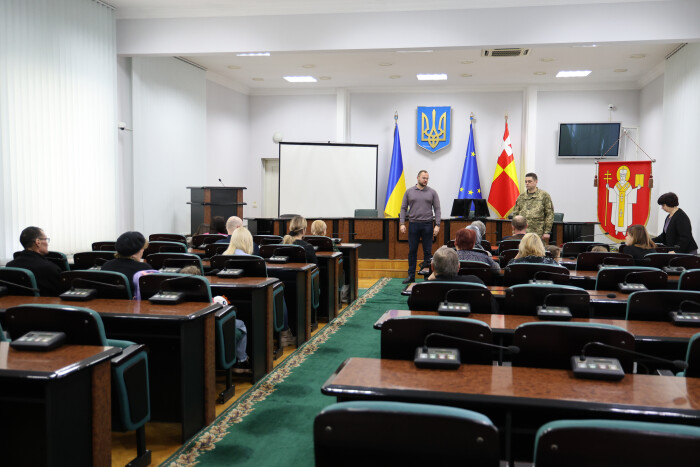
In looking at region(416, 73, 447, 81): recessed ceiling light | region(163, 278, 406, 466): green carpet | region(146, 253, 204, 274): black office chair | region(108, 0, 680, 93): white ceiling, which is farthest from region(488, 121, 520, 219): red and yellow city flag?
region(146, 253, 204, 274): black office chair

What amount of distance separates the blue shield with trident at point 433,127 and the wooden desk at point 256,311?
29.0ft

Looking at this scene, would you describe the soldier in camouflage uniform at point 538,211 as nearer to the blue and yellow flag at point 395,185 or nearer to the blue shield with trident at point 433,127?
the blue and yellow flag at point 395,185

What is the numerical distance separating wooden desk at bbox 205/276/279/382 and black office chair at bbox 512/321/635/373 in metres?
2.11

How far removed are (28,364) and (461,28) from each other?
6699 mm

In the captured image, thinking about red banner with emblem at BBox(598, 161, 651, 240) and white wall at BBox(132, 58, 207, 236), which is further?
red banner with emblem at BBox(598, 161, 651, 240)

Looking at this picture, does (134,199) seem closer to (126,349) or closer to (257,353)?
(257,353)

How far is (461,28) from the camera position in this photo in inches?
294

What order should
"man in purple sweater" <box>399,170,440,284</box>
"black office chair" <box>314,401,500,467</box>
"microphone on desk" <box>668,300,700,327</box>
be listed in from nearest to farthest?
"black office chair" <box>314,401,500,467</box> → "microphone on desk" <box>668,300,700,327</box> → "man in purple sweater" <box>399,170,440,284</box>

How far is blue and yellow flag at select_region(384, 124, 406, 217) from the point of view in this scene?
39.8ft


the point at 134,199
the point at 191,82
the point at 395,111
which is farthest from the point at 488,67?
the point at 134,199

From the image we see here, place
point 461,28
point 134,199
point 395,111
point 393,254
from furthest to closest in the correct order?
point 395,111 < point 393,254 < point 134,199 < point 461,28

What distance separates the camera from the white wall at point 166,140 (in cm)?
891

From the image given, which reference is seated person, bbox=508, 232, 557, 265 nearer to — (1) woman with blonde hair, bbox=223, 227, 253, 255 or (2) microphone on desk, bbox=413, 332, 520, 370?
(1) woman with blonde hair, bbox=223, 227, 253, 255

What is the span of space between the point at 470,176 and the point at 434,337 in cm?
1025
